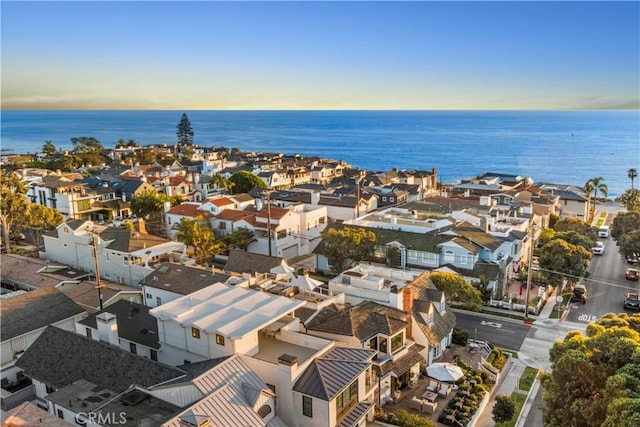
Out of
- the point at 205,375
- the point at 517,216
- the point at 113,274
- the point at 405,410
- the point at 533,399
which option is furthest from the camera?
the point at 517,216

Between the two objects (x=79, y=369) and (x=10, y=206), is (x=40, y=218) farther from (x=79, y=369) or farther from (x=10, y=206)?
(x=79, y=369)

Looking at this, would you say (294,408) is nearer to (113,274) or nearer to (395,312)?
(395,312)

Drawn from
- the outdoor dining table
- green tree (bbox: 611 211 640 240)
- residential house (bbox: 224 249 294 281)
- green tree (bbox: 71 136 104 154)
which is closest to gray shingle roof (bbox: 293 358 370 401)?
the outdoor dining table

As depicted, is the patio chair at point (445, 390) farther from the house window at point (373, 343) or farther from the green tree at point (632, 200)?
the green tree at point (632, 200)

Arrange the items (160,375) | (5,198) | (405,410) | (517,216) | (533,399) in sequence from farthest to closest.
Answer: (517,216) < (5,198) < (533,399) < (405,410) < (160,375)

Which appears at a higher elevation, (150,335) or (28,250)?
(150,335)

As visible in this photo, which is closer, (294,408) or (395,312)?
(294,408)

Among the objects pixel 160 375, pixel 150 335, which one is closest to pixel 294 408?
pixel 160 375
